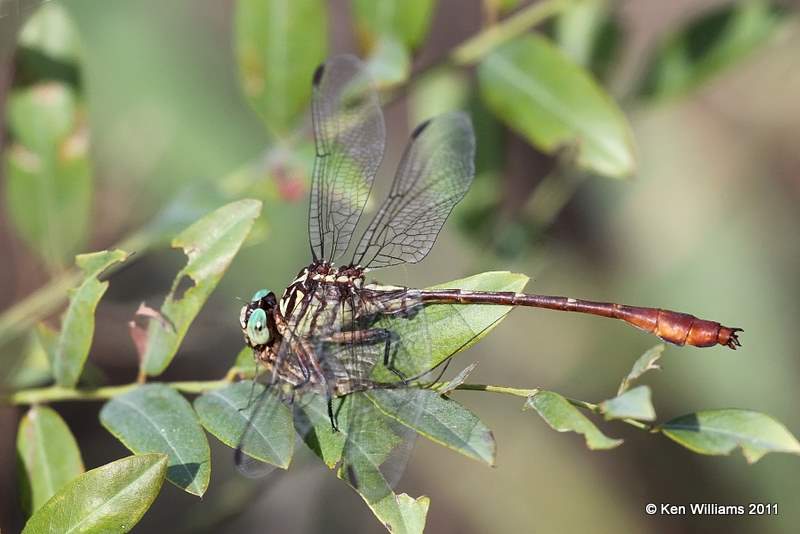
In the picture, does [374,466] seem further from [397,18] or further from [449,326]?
[397,18]

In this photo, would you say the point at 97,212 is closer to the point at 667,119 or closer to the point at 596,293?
the point at 596,293

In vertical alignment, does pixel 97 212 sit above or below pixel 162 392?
above

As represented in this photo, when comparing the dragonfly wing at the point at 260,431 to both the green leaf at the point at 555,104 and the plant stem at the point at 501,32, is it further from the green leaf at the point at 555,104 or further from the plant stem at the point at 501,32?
the plant stem at the point at 501,32

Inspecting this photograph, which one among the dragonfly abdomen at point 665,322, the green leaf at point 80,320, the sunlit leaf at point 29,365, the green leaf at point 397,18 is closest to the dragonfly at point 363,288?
the dragonfly abdomen at point 665,322

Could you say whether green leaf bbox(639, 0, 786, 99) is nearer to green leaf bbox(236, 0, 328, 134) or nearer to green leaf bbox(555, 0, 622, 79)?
green leaf bbox(555, 0, 622, 79)

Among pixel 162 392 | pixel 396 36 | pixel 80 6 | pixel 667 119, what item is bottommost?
pixel 162 392

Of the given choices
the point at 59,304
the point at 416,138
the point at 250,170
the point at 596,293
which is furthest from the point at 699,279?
the point at 59,304

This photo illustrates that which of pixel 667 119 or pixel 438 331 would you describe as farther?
pixel 667 119
